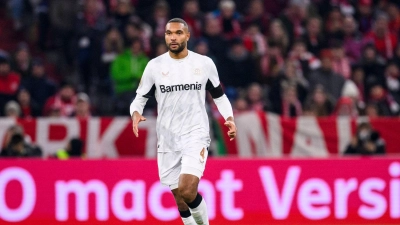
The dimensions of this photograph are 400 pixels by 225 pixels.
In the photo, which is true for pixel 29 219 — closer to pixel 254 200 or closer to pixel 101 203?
pixel 101 203

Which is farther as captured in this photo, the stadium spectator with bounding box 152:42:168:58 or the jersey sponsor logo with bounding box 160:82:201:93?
the stadium spectator with bounding box 152:42:168:58

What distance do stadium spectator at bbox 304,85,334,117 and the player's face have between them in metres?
6.59

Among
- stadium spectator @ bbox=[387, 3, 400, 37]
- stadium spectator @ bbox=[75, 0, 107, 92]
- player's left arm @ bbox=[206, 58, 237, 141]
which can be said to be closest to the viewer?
player's left arm @ bbox=[206, 58, 237, 141]

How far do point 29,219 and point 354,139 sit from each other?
4856 mm

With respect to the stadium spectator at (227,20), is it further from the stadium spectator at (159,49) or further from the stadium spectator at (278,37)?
the stadium spectator at (159,49)

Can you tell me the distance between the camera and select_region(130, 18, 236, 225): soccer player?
365 inches

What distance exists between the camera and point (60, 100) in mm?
15453

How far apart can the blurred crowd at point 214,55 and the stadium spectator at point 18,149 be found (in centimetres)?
137

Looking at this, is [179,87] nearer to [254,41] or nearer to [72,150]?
[72,150]

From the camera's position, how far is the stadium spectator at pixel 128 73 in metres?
15.6

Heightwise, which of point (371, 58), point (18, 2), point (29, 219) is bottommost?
point (29, 219)

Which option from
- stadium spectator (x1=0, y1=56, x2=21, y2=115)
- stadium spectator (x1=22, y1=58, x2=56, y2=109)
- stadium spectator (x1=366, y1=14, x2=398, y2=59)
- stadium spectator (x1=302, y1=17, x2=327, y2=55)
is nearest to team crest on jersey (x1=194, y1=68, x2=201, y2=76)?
stadium spectator (x1=0, y1=56, x2=21, y2=115)

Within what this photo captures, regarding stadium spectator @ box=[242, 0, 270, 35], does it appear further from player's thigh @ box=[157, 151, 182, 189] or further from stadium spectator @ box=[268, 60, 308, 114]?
player's thigh @ box=[157, 151, 182, 189]

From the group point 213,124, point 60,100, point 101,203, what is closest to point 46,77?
point 60,100
